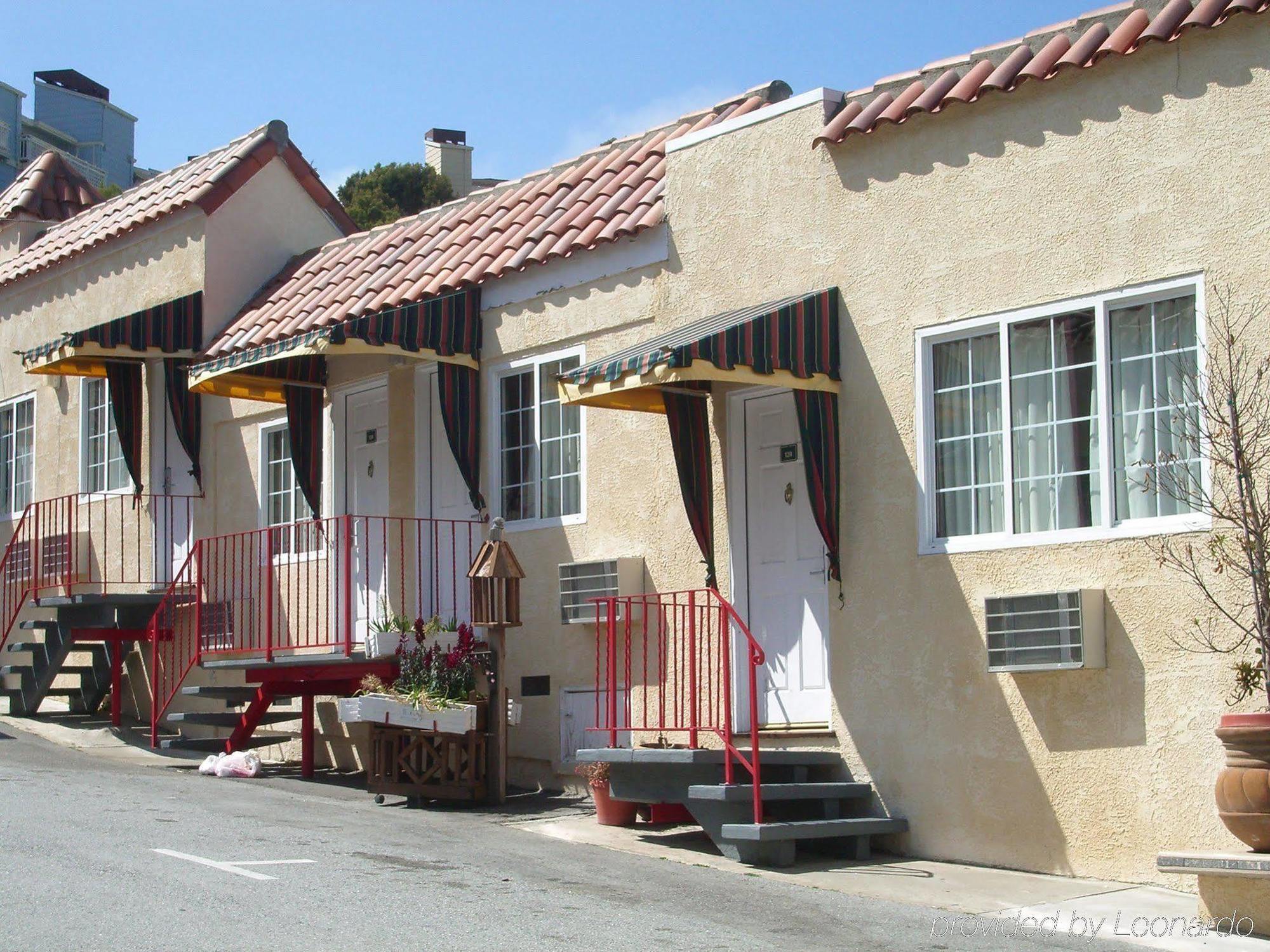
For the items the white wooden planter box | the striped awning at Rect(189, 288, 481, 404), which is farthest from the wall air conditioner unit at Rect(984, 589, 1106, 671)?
the striped awning at Rect(189, 288, 481, 404)

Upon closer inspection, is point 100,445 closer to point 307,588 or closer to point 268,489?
point 268,489

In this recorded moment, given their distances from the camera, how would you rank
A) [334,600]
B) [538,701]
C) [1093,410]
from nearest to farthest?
[1093,410] → [538,701] → [334,600]

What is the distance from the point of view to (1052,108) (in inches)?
375

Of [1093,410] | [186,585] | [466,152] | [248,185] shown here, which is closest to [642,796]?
[1093,410]

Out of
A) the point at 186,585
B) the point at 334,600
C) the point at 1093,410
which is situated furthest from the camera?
the point at 186,585

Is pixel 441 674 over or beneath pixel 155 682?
over

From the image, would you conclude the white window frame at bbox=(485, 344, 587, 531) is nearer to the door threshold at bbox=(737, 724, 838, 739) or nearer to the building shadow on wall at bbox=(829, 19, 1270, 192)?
the door threshold at bbox=(737, 724, 838, 739)

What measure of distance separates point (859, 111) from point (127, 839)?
634 centimetres

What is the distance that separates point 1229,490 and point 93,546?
41.7ft

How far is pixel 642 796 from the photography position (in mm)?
10172

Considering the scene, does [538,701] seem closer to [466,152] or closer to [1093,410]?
[1093,410]

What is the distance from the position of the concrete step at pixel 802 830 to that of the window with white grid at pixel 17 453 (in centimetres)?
1199

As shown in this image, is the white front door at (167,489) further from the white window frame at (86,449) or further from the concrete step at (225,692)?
the concrete step at (225,692)

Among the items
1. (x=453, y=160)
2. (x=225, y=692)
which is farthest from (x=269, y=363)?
(x=453, y=160)
